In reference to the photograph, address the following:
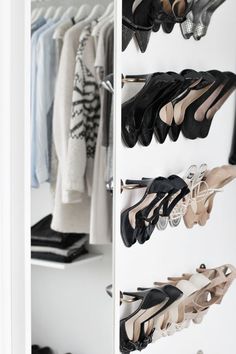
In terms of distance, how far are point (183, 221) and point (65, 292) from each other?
0.61 m

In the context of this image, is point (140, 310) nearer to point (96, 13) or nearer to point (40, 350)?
point (40, 350)

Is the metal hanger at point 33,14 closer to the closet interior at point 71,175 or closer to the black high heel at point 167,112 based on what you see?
the closet interior at point 71,175

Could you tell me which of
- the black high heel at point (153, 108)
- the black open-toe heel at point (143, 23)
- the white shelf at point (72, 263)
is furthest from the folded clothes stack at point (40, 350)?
the black open-toe heel at point (143, 23)

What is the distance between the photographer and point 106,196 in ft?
5.50

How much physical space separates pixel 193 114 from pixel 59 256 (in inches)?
28.3

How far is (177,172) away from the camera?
78.7 inches

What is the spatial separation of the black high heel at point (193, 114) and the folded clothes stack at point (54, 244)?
59 centimetres

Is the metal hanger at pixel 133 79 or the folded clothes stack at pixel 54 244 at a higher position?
the metal hanger at pixel 133 79

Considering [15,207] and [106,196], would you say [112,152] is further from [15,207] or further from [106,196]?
[15,207]

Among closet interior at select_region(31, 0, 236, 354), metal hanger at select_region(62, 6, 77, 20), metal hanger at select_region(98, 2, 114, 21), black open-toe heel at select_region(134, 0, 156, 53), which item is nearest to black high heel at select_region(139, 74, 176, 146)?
closet interior at select_region(31, 0, 236, 354)

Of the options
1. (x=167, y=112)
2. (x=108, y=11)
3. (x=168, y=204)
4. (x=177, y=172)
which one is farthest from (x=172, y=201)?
(x=108, y=11)

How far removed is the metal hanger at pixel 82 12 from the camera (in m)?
1.55

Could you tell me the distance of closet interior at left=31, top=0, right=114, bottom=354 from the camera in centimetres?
151

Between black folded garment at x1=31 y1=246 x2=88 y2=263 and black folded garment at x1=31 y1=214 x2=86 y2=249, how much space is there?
24 millimetres
